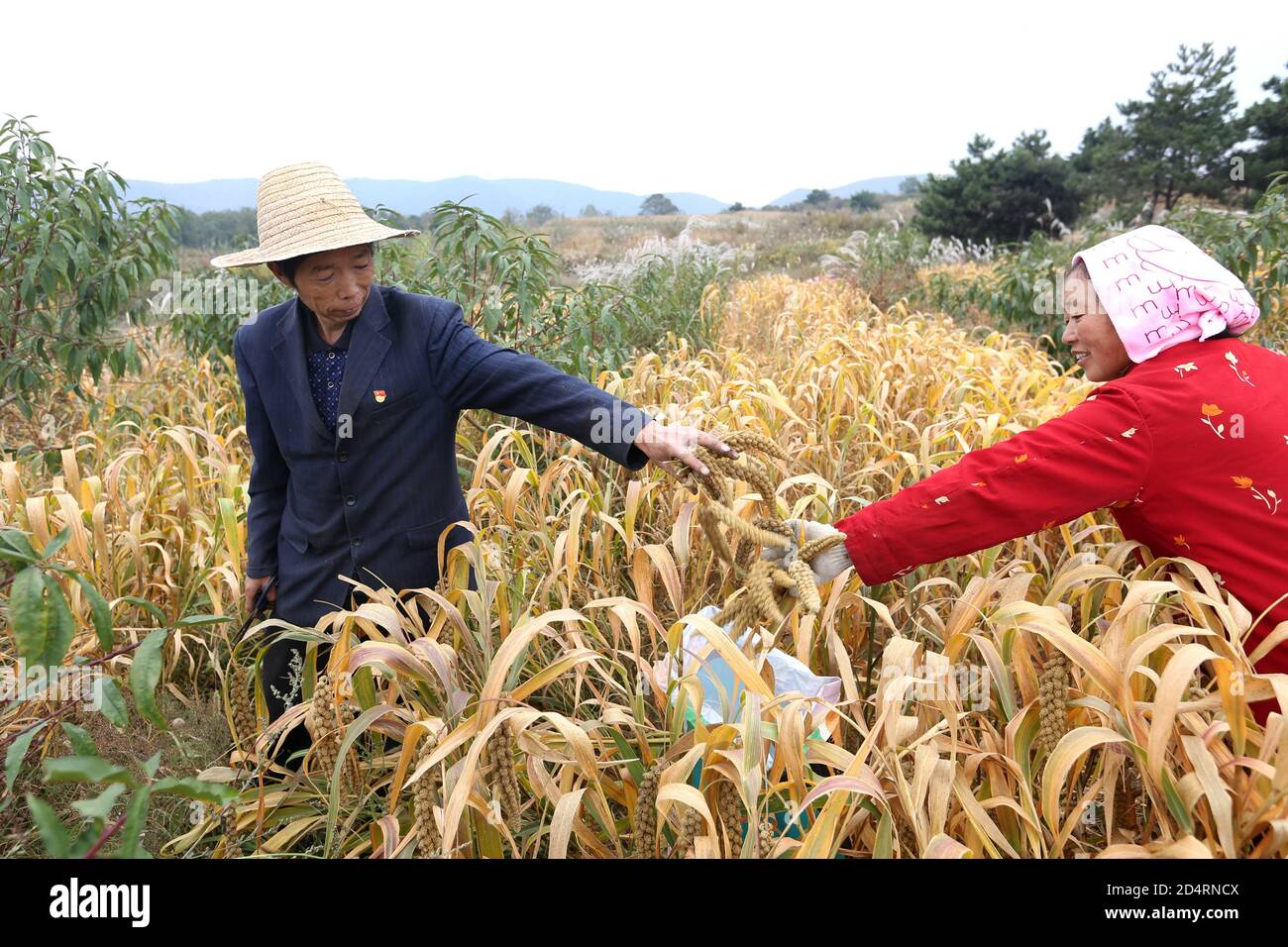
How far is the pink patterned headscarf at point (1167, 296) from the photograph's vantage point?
1.45 meters

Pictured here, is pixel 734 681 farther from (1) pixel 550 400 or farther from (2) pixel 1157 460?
(2) pixel 1157 460

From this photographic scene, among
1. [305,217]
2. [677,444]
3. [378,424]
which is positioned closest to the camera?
[677,444]

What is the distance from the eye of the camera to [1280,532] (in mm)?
1389

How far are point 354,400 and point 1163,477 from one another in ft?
4.98

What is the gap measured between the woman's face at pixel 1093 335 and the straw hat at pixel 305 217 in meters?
1.29

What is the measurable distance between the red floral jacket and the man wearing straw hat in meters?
0.55

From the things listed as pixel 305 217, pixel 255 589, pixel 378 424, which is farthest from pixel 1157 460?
pixel 255 589

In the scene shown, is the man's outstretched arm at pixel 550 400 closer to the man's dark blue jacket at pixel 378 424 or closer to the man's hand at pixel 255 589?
the man's dark blue jacket at pixel 378 424

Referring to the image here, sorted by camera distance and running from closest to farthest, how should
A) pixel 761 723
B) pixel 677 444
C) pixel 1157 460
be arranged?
1. pixel 761 723
2. pixel 1157 460
3. pixel 677 444

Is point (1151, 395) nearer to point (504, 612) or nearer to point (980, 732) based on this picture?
point (980, 732)

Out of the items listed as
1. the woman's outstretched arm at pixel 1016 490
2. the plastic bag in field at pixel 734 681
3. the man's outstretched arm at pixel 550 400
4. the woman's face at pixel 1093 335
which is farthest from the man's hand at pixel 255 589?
the woman's face at pixel 1093 335

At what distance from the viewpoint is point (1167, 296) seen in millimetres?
1451

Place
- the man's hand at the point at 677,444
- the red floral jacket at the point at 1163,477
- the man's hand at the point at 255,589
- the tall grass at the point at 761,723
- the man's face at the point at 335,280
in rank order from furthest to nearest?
the man's hand at the point at 255,589 → the man's face at the point at 335,280 → the man's hand at the point at 677,444 → the red floral jacket at the point at 1163,477 → the tall grass at the point at 761,723
